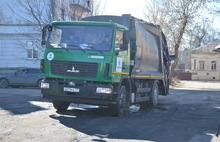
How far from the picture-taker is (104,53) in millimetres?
10500

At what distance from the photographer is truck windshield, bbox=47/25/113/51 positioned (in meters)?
10.7

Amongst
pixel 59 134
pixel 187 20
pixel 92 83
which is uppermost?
pixel 187 20

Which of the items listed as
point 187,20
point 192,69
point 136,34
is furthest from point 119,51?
point 192,69

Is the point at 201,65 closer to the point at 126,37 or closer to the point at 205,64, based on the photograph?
the point at 205,64

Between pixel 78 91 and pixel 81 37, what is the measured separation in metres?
1.67

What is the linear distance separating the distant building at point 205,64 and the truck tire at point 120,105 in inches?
2119

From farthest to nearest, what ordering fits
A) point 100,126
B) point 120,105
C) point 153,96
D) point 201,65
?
1. point 201,65
2. point 153,96
3. point 120,105
4. point 100,126

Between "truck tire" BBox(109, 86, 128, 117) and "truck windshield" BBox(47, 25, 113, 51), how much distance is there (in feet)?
5.34

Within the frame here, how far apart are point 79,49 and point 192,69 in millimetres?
55994

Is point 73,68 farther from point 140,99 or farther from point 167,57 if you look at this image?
point 167,57

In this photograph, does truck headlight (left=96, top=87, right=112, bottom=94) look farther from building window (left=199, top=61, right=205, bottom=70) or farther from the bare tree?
building window (left=199, top=61, right=205, bottom=70)

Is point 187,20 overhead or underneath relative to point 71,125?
overhead

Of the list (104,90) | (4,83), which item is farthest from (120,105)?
(4,83)

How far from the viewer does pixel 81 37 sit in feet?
35.7
